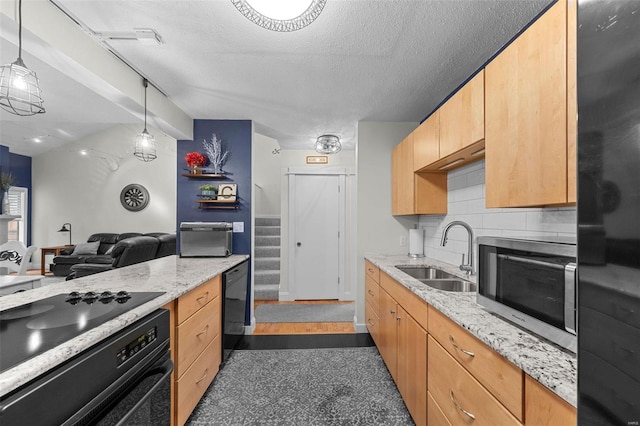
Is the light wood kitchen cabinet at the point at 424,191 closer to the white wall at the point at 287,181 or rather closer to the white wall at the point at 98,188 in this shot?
the white wall at the point at 287,181

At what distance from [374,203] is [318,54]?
173 centimetres

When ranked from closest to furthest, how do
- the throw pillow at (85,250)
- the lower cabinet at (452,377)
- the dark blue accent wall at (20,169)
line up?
the lower cabinet at (452,377) → the throw pillow at (85,250) → the dark blue accent wall at (20,169)

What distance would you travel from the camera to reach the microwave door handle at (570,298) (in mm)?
753

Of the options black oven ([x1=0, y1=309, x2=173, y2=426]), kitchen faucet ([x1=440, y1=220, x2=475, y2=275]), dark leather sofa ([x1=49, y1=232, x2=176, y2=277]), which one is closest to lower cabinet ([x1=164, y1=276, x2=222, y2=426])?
black oven ([x1=0, y1=309, x2=173, y2=426])

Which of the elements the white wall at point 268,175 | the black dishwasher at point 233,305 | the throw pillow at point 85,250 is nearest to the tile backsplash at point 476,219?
the black dishwasher at point 233,305

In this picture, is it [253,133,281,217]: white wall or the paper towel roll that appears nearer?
the paper towel roll

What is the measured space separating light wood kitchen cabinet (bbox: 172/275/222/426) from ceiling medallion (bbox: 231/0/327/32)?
4.96 ft

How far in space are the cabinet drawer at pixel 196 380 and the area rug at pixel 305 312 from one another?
1.40 meters

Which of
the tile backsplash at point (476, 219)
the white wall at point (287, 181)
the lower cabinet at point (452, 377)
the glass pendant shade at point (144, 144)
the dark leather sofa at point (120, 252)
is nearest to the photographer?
the lower cabinet at point (452, 377)

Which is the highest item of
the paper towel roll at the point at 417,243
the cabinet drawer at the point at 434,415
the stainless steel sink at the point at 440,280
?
the paper towel roll at the point at 417,243

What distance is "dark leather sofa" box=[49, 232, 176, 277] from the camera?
366 cm

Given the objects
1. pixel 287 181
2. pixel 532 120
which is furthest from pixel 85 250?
pixel 532 120

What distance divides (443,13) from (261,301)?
4.10m

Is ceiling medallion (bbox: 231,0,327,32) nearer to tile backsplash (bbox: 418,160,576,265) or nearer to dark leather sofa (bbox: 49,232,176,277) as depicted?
tile backsplash (bbox: 418,160,576,265)
